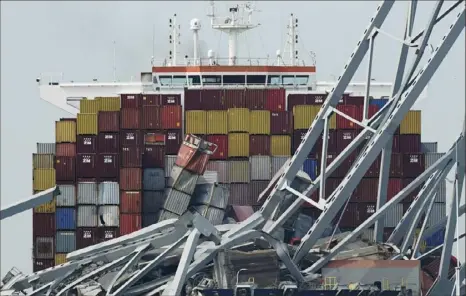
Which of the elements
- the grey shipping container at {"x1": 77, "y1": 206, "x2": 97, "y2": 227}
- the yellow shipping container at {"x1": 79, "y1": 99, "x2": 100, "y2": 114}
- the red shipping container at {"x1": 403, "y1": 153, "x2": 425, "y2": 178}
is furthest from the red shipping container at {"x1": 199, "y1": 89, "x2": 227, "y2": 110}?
the red shipping container at {"x1": 403, "y1": 153, "x2": 425, "y2": 178}

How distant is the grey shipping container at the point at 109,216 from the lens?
7786 cm

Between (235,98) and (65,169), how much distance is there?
810 centimetres

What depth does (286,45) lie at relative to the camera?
9475cm

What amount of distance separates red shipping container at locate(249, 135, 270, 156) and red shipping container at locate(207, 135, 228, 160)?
3.33 feet

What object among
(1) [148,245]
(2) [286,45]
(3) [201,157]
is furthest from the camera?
(2) [286,45]

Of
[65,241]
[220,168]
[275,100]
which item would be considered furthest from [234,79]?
[65,241]

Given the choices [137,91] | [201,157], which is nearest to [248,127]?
[201,157]

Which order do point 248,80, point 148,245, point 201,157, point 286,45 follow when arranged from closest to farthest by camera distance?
point 148,245
point 201,157
point 248,80
point 286,45

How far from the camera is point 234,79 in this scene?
3462 inches

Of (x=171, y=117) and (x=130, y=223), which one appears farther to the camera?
(x=171, y=117)

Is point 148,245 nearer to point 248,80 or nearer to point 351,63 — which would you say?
point 351,63

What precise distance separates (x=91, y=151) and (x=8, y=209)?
1032cm

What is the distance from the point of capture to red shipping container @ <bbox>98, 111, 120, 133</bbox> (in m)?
80.6

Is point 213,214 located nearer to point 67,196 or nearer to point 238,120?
point 238,120
